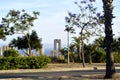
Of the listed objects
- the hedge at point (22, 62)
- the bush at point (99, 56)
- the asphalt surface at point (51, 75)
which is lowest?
the asphalt surface at point (51, 75)

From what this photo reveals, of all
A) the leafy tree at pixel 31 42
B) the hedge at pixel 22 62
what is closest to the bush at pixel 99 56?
the leafy tree at pixel 31 42

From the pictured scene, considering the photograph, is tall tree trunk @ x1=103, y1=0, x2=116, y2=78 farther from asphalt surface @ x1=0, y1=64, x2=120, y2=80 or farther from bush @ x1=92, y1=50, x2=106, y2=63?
bush @ x1=92, y1=50, x2=106, y2=63

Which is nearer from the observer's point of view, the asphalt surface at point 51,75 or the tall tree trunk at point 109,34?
the tall tree trunk at point 109,34

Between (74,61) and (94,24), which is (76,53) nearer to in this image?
(74,61)

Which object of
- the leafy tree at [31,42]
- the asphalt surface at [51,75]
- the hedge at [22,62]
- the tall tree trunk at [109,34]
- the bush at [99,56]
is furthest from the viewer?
the bush at [99,56]

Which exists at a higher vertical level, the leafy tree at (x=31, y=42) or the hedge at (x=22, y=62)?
the leafy tree at (x=31, y=42)

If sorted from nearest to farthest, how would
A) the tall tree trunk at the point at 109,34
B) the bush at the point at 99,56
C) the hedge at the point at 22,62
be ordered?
the tall tree trunk at the point at 109,34, the hedge at the point at 22,62, the bush at the point at 99,56

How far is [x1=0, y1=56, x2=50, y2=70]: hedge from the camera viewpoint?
111 feet

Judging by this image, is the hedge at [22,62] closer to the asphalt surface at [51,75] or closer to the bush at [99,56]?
the asphalt surface at [51,75]

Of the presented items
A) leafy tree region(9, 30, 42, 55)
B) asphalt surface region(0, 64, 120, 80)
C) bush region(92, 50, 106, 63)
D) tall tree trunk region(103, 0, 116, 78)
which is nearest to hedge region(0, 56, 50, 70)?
asphalt surface region(0, 64, 120, 80)

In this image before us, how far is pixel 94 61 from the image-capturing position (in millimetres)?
47562

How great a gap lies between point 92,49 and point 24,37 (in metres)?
7.46

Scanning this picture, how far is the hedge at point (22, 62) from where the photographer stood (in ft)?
111

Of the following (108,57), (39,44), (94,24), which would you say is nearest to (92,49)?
(39,44)
